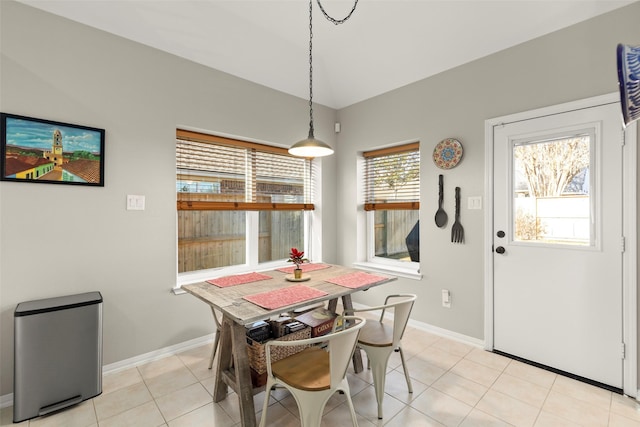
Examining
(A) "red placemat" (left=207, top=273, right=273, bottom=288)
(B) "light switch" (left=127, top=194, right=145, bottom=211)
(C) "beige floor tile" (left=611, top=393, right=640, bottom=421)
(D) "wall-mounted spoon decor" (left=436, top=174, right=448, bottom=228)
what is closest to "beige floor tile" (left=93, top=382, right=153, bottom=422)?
(A) "red placemat" (left=207, top=273, right=273, bottom=288)

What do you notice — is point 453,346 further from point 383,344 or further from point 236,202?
point 236,202

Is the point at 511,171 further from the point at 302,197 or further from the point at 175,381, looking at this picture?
the point at 175,381

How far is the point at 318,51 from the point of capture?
3.23m

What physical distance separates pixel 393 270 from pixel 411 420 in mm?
1757

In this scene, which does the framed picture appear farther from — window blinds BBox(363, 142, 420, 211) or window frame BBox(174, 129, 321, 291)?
window blinds BBox(363, 142, 420, 211)

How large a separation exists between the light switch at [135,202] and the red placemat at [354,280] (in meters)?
1.69

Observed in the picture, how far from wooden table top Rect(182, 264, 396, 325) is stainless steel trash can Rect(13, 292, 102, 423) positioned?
718mm

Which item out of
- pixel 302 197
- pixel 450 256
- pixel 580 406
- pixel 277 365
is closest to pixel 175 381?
pixel 277 365

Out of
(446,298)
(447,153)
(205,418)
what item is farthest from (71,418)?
(447,153)

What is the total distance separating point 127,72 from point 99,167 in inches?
32.0

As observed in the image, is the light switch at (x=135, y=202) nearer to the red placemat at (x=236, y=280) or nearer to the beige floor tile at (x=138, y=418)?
the red placemat at (x=236, y=280)

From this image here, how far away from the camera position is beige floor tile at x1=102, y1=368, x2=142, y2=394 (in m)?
2.15

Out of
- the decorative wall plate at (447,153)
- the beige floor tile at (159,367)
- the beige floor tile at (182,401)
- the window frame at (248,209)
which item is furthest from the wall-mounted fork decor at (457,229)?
the beige floor tile at (159,367)

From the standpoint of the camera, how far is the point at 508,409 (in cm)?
191
